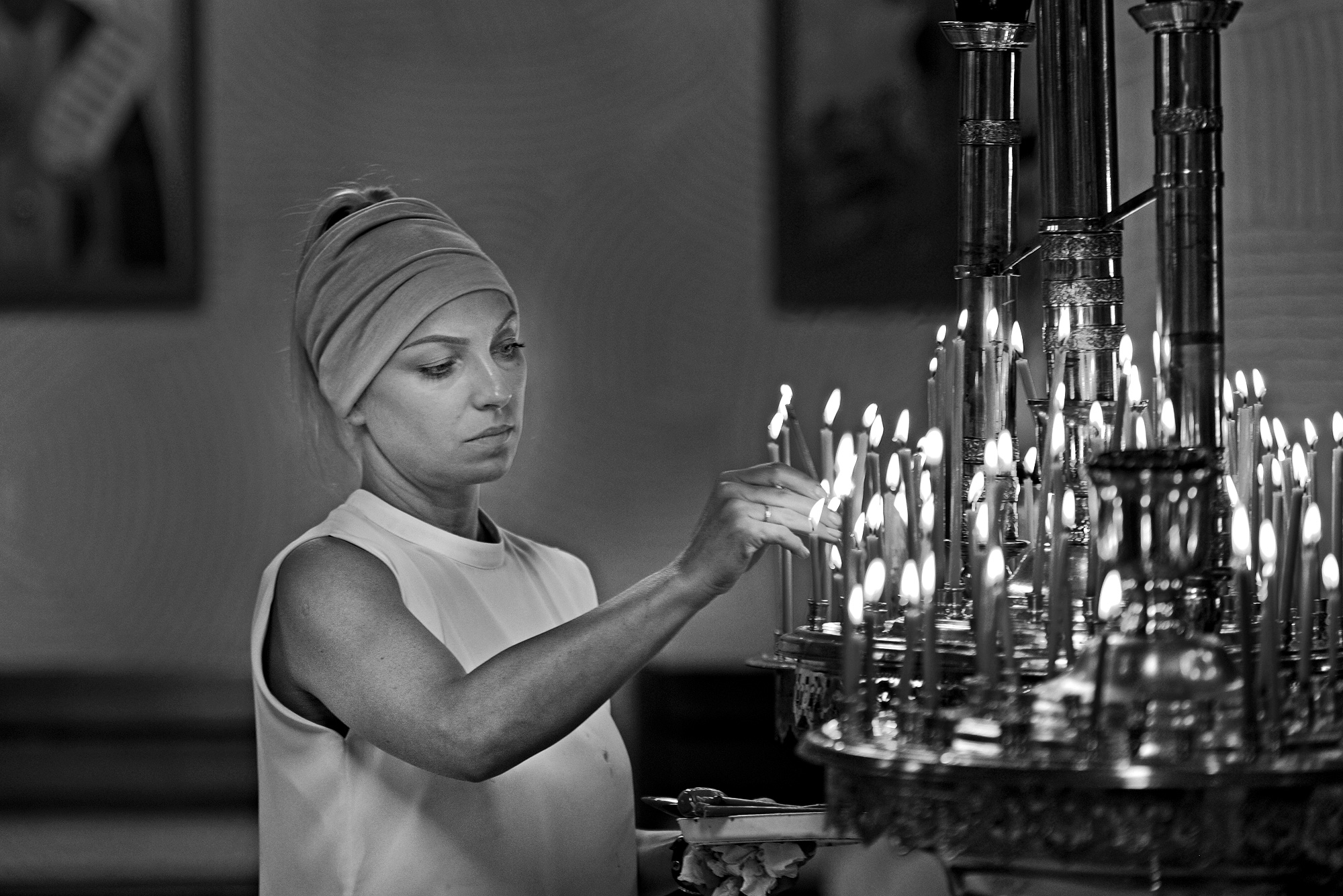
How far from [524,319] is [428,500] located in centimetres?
224

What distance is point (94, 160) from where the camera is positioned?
4383 mm

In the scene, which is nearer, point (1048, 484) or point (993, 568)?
point (993, 568)

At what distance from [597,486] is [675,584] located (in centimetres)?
271

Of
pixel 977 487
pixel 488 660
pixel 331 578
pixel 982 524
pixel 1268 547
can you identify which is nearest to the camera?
pixel 1268 547

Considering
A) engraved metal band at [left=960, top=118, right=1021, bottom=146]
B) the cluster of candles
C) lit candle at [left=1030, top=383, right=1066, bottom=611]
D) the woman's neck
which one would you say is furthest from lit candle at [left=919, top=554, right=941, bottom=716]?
the woman's neck

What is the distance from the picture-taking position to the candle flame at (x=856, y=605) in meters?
1.20

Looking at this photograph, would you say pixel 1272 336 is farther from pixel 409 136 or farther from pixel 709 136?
pixel 409 136

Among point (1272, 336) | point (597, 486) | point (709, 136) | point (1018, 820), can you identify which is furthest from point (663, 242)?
point (1018, 820)

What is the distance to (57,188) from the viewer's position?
4.38 meters

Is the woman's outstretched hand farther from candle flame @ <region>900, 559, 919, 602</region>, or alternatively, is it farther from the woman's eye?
the woman's eye

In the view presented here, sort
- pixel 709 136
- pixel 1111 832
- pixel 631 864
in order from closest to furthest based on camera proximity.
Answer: pixel 1111 832, pixel 631 864, pixel 709 136

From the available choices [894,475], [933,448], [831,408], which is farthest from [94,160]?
[933,448]

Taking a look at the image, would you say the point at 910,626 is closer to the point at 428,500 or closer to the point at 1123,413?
the point at 1123,413

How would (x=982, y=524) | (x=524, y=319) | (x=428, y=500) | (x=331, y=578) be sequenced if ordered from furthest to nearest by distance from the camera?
(x=524, y=319) → (x=428, y=500) → (x=331, y=578) → (x=982, y=524)
